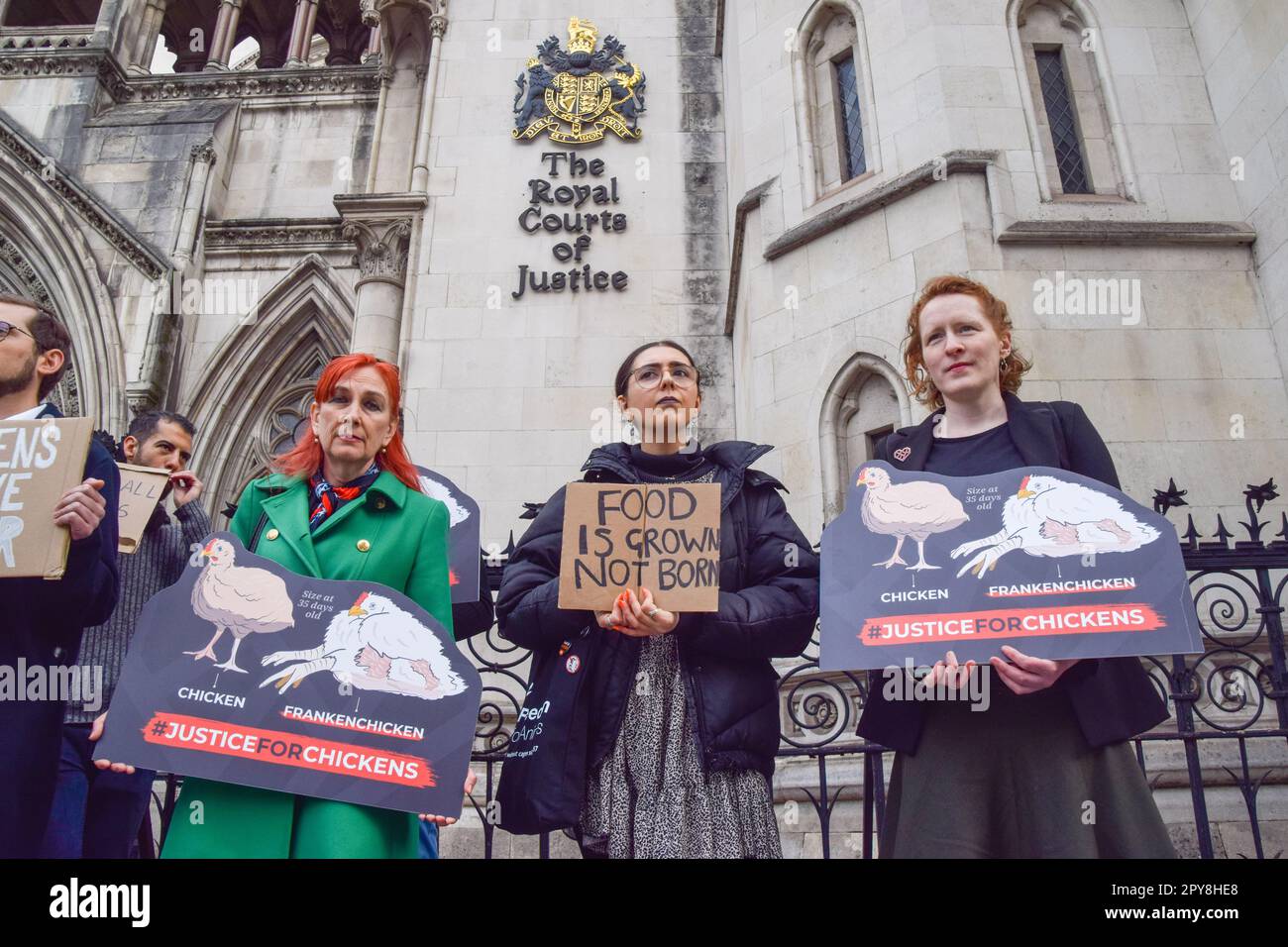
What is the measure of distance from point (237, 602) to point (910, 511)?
1901 mm

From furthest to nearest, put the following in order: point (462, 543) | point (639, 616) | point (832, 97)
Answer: point (832, 97) → point (462, 543) → point (639, 616)

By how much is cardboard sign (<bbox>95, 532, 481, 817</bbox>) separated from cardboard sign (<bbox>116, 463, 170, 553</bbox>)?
1416mm

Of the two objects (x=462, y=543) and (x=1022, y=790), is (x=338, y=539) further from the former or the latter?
(x=1022, y=790)

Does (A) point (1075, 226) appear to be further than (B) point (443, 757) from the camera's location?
Yes

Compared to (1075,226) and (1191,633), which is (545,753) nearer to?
(1191,633)

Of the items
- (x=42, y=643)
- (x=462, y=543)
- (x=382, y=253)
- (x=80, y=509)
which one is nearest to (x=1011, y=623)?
(x=462, y=543)

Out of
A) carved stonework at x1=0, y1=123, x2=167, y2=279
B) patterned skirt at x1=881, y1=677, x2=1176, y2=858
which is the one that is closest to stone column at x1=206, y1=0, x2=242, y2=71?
carved stonework at x1=0, y1=123, x2=167, y2=279

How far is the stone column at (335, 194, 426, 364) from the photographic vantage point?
10625 millimetres

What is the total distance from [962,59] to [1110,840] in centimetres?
721

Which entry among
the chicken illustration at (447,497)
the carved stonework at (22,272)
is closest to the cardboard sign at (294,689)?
the chicken illustration at (447,497)

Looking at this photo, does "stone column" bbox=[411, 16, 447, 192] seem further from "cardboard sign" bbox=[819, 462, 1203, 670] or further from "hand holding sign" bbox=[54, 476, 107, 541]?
"cardboard sign" bbox=[819, 462, 1203, 670]

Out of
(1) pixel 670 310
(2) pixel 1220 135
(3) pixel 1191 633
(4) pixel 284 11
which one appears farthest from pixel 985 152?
(4) pixel 284 11

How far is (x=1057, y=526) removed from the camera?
2416 mm
